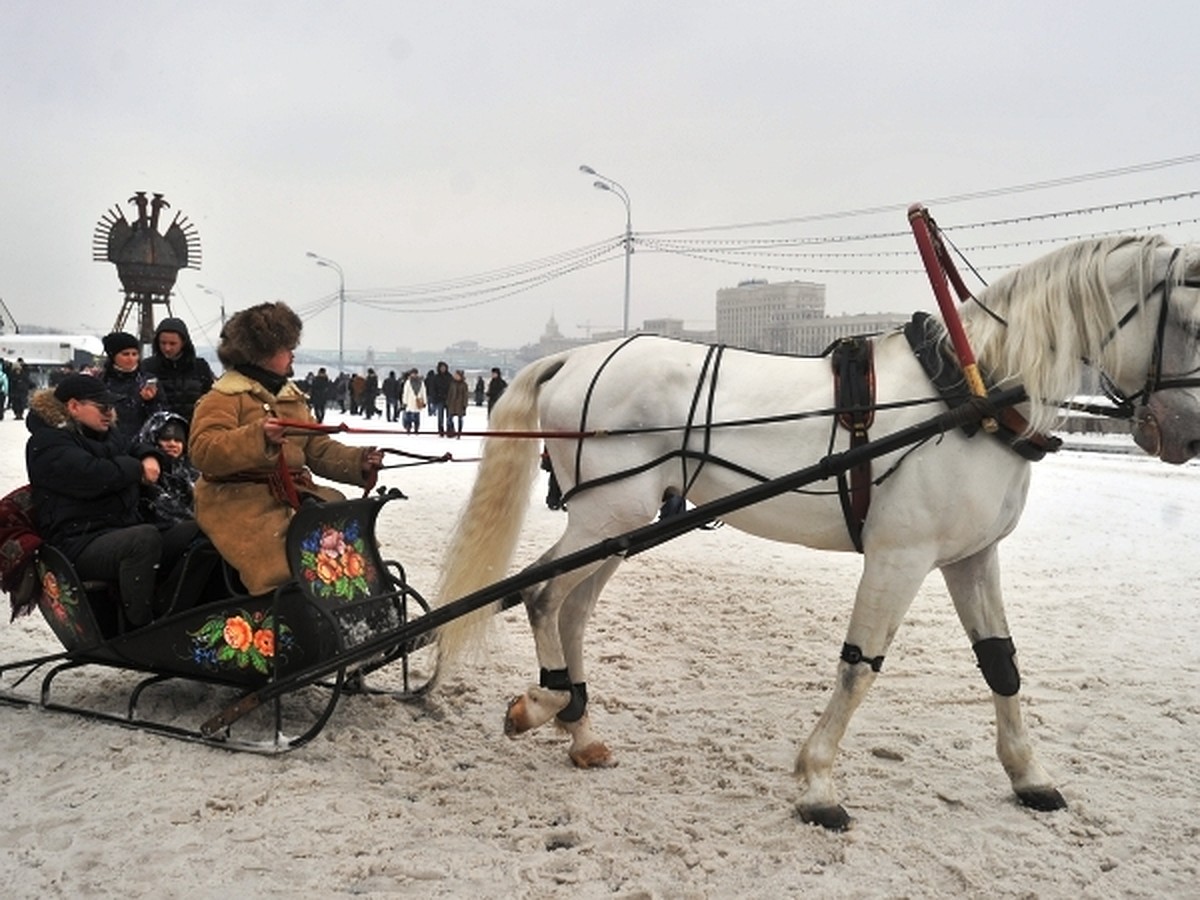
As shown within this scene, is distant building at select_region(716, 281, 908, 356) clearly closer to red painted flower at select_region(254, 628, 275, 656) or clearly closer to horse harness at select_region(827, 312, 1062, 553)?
horse harness at select_region(827, 312, 1062, 553)

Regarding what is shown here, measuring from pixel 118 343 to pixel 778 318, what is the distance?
13.4 metres

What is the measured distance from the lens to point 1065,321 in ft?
9.71

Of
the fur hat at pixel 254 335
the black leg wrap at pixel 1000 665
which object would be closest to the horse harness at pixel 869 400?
the black leg wrap at pixel 1000 665

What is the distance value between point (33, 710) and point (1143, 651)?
5.31 meters

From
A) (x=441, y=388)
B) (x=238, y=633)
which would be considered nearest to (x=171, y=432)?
(x=238, y=633)

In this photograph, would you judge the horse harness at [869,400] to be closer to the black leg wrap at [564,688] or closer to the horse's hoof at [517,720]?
the black leg wrap at [564,688]

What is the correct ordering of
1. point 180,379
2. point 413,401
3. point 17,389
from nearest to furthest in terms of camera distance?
1. point 180,379
2. point 413,401
3. point 17,389

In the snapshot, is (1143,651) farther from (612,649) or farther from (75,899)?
(75,899)

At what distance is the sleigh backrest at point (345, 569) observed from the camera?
3.49m

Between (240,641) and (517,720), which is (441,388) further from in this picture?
(517,720)

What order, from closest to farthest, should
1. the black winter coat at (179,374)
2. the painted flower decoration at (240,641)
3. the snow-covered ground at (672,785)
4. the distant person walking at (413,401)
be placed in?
the snow-covered ground at (672,785) < the painted flower decoration at (240,641) < the black winter coat at (179,374) < the distant person walking at (413,401)

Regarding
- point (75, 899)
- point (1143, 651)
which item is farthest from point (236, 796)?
point (1143, 651)

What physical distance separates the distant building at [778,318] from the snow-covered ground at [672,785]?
355 inches

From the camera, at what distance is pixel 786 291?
1761cm
